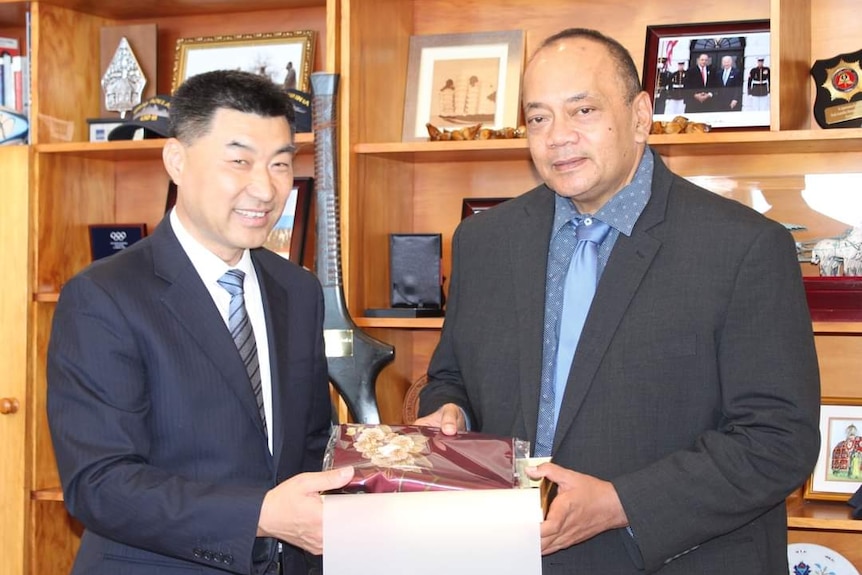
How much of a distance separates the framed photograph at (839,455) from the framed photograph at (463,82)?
1.27 metres

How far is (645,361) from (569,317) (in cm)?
18

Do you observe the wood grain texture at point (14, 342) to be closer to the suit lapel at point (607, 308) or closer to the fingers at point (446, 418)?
the fingers at point (446, 418)

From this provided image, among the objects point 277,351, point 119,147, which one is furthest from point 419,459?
point 119,147

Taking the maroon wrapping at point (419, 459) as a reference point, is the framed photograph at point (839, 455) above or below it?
below

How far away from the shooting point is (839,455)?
311 cm

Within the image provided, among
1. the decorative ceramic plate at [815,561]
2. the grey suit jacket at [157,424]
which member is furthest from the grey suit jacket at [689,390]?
the decorative ceramic plate at [815,561]

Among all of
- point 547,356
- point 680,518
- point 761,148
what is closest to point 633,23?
point 761,148

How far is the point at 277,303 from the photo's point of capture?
7.09ft

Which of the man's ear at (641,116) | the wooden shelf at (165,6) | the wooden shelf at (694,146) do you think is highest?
the wooden shelf at (165,6)

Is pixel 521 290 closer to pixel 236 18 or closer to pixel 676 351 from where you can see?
pixel 676 351

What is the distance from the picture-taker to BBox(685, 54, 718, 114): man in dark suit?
3.15 metres

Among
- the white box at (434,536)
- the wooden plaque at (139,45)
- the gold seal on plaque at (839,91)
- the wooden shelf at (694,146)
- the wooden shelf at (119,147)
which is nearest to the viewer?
the white box at (434,536)

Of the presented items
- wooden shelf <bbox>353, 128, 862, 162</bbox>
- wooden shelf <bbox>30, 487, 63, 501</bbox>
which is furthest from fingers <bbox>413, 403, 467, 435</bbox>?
wooden shelf <bbox>30, 487, 63, 501</bbox>

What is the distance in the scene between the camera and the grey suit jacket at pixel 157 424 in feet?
5.90
